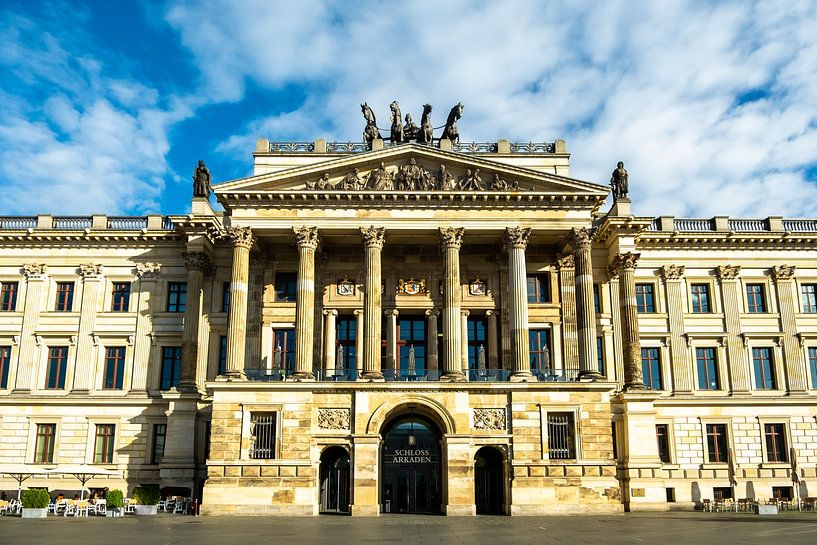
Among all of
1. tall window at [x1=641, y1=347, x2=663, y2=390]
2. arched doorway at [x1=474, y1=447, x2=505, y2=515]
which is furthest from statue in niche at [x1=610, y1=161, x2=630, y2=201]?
arched doorway at [x1=474, y1=447, x2=505, y2=515]

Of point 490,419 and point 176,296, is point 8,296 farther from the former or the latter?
point 490,419

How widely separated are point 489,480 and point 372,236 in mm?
→ 16405

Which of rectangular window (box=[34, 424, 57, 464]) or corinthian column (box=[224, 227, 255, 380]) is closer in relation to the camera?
corinthian column (box=[224, 227, 255, 380])

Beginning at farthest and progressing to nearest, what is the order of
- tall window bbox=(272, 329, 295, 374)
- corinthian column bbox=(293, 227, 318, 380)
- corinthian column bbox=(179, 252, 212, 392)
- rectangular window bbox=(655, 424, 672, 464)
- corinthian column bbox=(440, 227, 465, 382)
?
rectangular window bbox=(655, 424, 672, 464) < corinthian column bbox=(179, 252, 212, 392) < tall window bbox=(272, 329, 295, 374) < corinthian column bbox=(293, 227, 318, 380) < corinthian column bbox=(440, 227, 465, 382)

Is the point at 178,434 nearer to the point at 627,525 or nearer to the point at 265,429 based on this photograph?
the point at 265,429

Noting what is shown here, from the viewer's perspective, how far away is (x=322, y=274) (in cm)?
4897

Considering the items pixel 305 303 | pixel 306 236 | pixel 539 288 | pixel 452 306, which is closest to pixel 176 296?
pixel 305 303

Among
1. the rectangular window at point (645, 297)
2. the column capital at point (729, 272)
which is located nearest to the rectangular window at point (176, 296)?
the rectangular window at point (645, 297)

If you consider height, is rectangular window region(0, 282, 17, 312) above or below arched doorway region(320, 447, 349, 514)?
above

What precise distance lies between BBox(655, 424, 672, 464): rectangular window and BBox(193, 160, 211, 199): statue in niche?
32964 millimetres

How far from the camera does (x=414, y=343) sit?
48.6 meters

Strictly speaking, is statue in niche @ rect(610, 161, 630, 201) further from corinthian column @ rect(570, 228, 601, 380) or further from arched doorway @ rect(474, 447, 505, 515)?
arched doorway @ rect(474, 447, 505, 515)

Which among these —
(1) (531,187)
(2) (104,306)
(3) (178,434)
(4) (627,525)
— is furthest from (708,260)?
(2) (104,306)

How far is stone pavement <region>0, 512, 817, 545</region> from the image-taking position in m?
26.4
